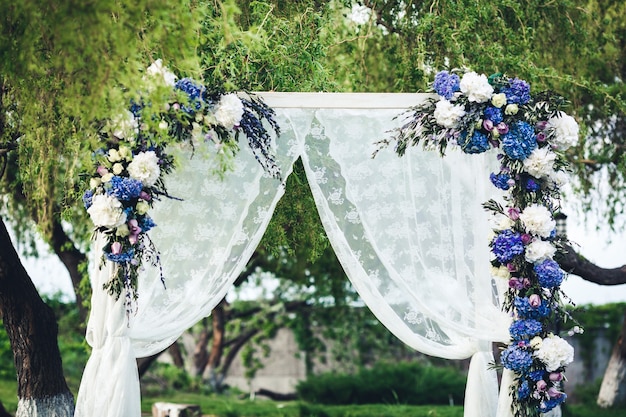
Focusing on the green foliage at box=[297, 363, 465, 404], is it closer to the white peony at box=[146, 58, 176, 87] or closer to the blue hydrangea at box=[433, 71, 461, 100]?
the blue hydrangea at box=[433, 71, 461, 100]

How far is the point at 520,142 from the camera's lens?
4.89 meters

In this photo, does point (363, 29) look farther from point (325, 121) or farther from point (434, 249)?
point (434, 249)

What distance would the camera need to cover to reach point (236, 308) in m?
12.2

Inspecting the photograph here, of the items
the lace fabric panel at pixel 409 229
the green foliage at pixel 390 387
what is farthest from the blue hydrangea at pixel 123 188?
the green foliage at pixel 390 387

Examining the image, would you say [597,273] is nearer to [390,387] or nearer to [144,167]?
[390,387]

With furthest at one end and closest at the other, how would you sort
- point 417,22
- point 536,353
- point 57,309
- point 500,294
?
point 57,309 < point 417,22 < point 500,294 < point 536,353

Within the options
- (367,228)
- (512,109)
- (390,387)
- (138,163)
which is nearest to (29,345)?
(138,163)

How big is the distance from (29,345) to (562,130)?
3.83 m

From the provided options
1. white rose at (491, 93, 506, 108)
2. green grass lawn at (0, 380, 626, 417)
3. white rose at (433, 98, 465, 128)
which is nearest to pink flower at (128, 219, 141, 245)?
white rose at (433, 98, 465, 128)

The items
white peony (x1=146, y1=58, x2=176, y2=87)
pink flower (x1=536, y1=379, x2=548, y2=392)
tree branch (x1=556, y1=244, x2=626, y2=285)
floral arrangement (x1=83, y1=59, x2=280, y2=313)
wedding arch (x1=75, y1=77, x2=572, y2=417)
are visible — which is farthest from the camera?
tree branch (x1=556, y1=244, x2=626, y2=285)

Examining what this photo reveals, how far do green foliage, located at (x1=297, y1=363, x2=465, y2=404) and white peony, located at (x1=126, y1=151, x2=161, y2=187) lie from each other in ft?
20.2

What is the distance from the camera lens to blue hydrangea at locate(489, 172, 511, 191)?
5035 mm

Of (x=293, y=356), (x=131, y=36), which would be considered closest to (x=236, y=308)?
(x=293, y=356)

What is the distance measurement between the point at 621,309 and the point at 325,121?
307 inches
